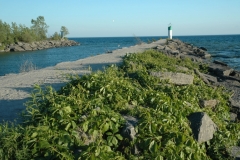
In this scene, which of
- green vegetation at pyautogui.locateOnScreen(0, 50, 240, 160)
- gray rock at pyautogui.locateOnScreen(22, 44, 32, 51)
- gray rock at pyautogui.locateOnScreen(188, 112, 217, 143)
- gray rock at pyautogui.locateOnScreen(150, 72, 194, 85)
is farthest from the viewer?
gray rock at pyautogui.locateOnScreen(22, 44, 32, 51)

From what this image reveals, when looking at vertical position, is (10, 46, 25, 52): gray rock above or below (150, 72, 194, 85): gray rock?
below

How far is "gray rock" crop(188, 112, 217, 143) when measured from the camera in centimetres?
444

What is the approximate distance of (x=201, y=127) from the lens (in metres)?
4.49

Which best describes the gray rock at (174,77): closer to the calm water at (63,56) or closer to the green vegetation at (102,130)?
the green vegetation at (102,130)

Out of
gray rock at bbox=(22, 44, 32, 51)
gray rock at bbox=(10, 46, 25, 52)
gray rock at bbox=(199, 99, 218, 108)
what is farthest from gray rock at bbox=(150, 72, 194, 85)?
gray rock at bbox=(22, 44, 32, 51)

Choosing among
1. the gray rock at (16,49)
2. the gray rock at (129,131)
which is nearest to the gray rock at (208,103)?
the gray rock at (129,131)

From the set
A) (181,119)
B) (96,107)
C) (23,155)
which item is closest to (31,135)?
(23,155)

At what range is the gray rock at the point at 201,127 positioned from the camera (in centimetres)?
444

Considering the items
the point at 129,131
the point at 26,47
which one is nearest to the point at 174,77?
the point at 129,131

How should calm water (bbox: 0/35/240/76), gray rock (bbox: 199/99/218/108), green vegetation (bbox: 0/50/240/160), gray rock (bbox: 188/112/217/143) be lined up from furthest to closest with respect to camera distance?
calm water (bbox: 0/35/240/76) → gray rock (bbox: 199/99/218/108) → gray rock (bbox: 188/112/217/143) → green vegetation (bbox: 0/50/240/160)

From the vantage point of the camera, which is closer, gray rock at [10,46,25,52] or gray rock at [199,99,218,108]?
gray rock at [199,99,218,108]

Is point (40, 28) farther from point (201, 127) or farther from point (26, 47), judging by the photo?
point (201, 127)

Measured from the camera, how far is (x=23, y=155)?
3328 millimetres

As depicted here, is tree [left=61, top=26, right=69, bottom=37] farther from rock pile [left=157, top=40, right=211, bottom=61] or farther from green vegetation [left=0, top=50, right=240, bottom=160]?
green vegetation [left=0, top=50, right=240, bottom=160]
